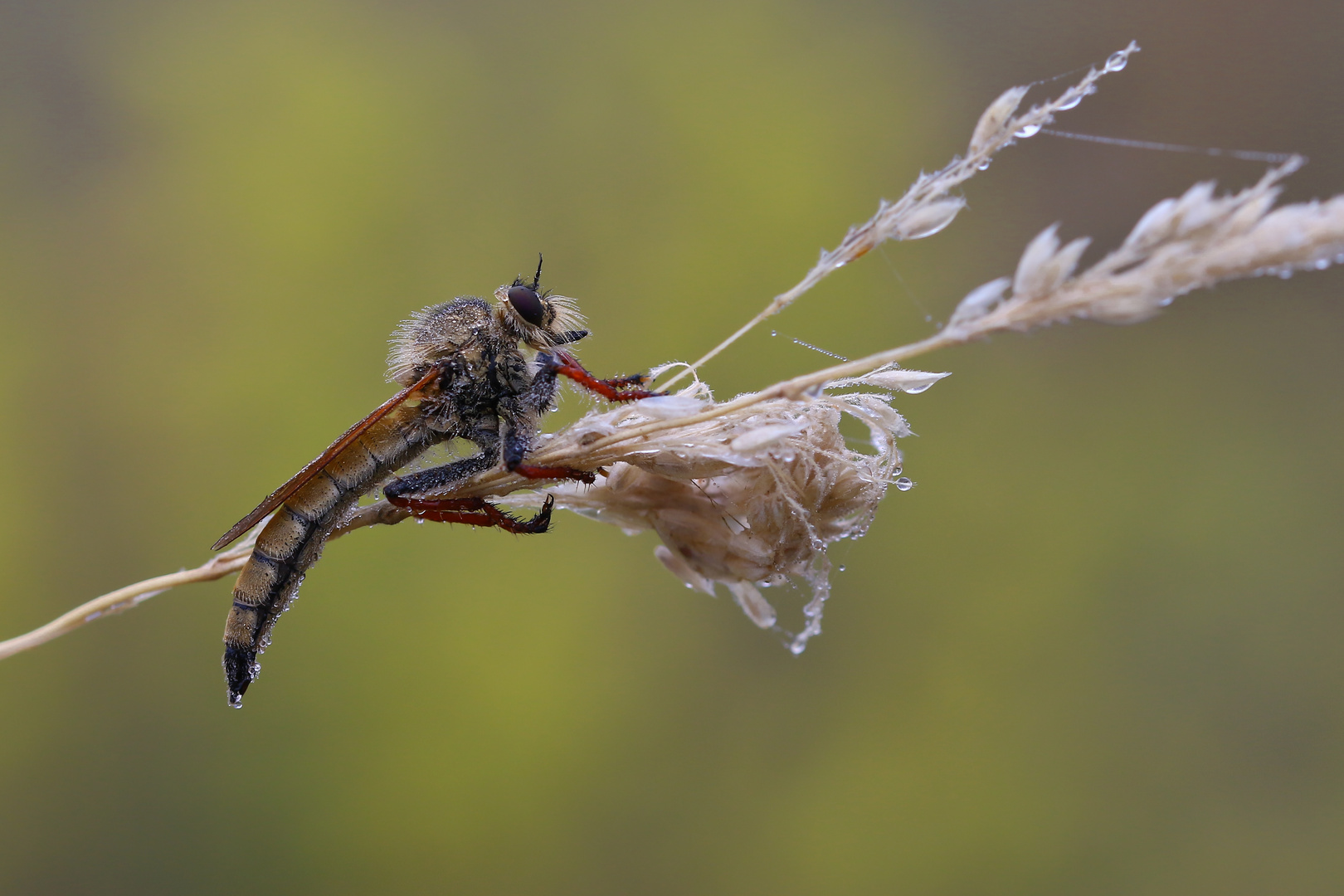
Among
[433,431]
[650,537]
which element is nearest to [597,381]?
[433,431]

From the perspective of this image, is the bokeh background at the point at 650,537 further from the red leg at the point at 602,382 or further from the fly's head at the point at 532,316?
the red leg at the point at 602,382

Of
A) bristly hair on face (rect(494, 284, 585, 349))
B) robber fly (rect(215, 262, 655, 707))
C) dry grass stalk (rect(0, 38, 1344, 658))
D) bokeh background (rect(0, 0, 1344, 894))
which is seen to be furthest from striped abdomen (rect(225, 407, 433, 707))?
bokeh background (rect(0, 0, 1344, 894))

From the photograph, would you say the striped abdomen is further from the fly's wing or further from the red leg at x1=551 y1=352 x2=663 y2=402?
the red leg at x1=551 y1=352 x2=663 y2=402

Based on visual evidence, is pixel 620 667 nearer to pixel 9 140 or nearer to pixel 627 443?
pixel 627 443

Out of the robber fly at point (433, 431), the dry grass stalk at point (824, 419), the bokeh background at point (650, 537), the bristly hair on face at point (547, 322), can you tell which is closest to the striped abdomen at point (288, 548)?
the robber fly at point (433, 431)

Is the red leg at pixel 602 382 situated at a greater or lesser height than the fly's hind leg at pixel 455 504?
greater

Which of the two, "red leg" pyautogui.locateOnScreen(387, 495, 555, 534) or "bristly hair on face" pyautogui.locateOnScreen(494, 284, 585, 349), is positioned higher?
"bristly hair on face" pyautogui.locateOnScreen(494, 284, 585, 349)

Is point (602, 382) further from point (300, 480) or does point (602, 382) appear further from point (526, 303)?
point (300, 480)

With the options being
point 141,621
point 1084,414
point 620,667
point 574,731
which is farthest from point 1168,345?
point 141,621
